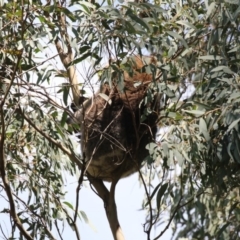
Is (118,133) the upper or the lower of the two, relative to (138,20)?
upper

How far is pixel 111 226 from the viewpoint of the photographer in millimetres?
3643

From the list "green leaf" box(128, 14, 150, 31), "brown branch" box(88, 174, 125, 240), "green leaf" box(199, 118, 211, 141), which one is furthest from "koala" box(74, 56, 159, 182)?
"green leaf" box(128, 14, 150, 31)

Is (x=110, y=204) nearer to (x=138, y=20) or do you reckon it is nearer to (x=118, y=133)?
(x=118, y=133)

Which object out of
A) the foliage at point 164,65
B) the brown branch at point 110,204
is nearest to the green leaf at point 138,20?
the foliage at point 164,65

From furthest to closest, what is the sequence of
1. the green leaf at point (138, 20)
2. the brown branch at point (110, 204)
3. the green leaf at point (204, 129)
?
the brown branch at point (110, 204) → the green leaf at point (204, 129) → the green leaf at point (138, 20)

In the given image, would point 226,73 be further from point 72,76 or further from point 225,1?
point 72,76

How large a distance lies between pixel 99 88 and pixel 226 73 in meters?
0.71

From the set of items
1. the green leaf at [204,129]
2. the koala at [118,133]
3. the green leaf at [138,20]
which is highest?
the koala at [118,133]

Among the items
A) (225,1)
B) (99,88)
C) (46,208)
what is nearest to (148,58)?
(99,88)

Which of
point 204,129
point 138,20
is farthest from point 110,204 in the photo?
point 138,20

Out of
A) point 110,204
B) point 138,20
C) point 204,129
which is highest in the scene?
point 138,20

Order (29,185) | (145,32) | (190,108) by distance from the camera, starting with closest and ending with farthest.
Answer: (145,32) → (190,108) → (29,185)

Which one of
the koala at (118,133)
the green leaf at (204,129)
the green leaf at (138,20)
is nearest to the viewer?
the green leaf at (138,20)

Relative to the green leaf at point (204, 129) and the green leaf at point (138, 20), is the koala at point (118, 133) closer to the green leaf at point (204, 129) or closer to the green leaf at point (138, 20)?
the green leaf at point (204, 129)
